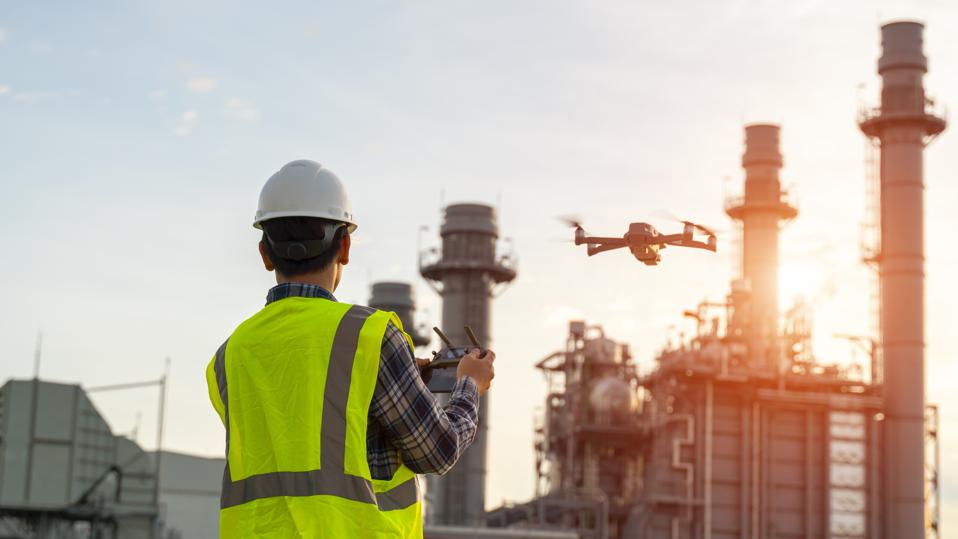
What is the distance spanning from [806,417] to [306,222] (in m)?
51.9

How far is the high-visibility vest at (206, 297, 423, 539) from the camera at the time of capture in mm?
3902

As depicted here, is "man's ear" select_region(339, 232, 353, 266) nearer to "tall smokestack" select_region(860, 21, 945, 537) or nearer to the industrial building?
the industrial building

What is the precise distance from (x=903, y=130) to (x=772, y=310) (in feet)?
30.5

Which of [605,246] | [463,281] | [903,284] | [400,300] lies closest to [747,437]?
[903,284]

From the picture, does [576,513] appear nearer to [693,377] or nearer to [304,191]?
[693,377]

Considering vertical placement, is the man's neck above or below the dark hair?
below

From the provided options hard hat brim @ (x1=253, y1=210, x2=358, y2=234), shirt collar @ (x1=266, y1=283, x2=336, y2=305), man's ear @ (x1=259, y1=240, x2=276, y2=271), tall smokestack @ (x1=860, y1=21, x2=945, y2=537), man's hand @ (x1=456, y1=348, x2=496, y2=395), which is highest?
tall smokestack @ (x1=860, y1=21, x2=945, y2=537)

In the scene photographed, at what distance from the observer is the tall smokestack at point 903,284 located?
51625mm

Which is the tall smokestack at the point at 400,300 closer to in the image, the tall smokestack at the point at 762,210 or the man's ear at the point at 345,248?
the tall smokestack at the point at 762,210

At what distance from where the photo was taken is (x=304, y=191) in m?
4.24

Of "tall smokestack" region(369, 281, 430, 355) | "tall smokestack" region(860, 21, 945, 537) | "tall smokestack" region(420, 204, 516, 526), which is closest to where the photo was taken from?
"tall smokestack" region(860, 21, 945, 537)

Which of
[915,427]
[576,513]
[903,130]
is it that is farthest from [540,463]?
[903,130]

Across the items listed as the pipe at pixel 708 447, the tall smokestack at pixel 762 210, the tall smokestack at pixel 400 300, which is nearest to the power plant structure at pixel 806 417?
the pipe at pixel 708 447

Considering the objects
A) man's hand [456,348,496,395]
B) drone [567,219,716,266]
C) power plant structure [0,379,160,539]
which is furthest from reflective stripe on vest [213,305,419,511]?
power plant structure [0,379,160,539]
